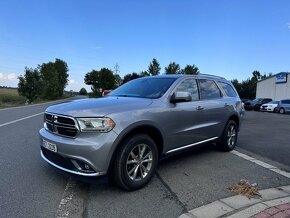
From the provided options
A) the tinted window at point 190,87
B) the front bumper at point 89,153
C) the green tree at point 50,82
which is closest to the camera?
the front bumper at point 89,153

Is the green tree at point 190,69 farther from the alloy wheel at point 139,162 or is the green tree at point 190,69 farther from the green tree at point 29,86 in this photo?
the alloy wheel at point 139,162

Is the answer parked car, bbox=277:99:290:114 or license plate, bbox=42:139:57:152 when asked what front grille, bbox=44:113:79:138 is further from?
parked car, bbox=277:99:290:114

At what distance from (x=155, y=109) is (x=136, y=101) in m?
0.32

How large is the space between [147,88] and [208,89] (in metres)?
1.54

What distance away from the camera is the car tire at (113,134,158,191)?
4.14 meters

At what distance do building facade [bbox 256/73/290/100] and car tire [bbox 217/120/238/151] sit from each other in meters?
42.6

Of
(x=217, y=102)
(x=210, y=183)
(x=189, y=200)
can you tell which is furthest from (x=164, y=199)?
(x=217, y=102)

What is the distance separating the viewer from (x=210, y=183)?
4.80 m

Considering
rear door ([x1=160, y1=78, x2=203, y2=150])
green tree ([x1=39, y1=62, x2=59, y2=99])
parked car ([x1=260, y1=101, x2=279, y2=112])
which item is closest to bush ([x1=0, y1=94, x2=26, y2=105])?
green tree ([x1=39, y1=62, x2=59, y2=99])

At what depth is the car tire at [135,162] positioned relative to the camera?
4.14 meters

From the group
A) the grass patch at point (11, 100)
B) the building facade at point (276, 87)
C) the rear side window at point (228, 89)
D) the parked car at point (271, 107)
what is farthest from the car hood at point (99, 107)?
the building facade at point (276, 87)

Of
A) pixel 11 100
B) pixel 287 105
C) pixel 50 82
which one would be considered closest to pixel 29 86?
pixel 11 100

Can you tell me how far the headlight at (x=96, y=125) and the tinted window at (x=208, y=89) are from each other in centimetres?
254

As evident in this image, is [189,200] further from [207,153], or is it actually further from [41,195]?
[207,153]
